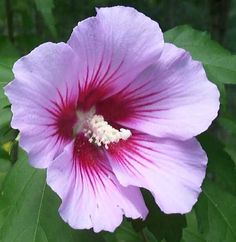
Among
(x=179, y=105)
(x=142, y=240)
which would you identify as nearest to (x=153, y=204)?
(x=179, y=105)

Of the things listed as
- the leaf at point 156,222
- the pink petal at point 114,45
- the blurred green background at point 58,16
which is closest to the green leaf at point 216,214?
the leaf at point 156,222

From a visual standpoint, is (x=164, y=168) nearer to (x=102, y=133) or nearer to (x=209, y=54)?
(x=102, y=133)

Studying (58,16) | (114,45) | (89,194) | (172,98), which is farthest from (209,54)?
(58,16)

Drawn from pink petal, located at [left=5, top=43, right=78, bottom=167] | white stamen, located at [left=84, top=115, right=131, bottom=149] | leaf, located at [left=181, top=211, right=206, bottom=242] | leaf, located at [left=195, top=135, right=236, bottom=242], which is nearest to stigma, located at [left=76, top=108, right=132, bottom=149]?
white stamen, located at [left=84, top=115, right=131, bottom=149]

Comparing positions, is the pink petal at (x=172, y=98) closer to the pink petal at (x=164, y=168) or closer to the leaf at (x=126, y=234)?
the pink petal at (x=164, y=168)

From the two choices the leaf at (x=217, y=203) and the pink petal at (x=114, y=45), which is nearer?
the pink petal at (x=114, y=45)

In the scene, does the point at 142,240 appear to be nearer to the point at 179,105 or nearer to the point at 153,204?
the point at 153,204
